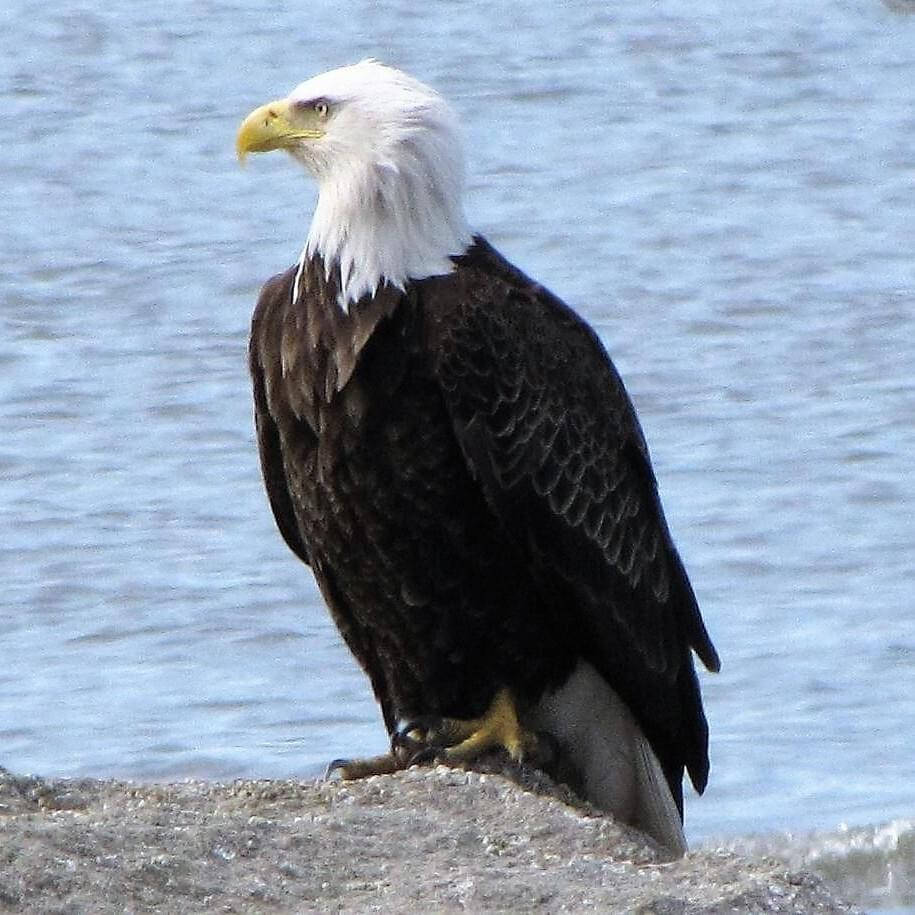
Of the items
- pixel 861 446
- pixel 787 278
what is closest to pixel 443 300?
pixel 861 446

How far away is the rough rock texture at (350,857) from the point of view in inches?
181

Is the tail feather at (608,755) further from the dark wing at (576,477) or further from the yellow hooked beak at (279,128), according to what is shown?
the yellow hooked beak at (279,128)

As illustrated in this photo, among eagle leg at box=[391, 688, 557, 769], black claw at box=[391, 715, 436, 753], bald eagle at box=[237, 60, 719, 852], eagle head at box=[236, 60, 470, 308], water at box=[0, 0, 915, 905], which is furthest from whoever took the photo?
water at box=[0, 0, 915, 905]

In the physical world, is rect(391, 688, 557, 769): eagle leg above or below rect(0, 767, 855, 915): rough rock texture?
below

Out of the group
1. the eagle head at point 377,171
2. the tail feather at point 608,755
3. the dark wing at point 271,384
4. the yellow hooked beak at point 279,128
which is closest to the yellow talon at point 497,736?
the tail feather at point 608,755

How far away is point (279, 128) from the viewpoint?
257 inches

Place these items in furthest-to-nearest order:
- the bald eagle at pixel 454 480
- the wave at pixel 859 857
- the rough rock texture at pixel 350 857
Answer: the wave at pixel 859 857, the bald eagle at pixel 454 480, the rough rock texture at pixel 350 857

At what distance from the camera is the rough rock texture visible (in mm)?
4602

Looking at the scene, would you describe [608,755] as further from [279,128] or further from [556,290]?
[556,290]

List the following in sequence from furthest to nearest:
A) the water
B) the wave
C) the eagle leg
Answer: the water
the wave
the eagle leg

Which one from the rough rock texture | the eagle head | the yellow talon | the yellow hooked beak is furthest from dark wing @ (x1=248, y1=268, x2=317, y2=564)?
the rough rock texture

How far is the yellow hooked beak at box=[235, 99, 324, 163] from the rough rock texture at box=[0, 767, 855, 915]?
5.44 ft

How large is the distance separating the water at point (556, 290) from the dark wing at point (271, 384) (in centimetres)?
203

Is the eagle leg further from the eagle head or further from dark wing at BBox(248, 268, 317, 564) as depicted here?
the eagle head
